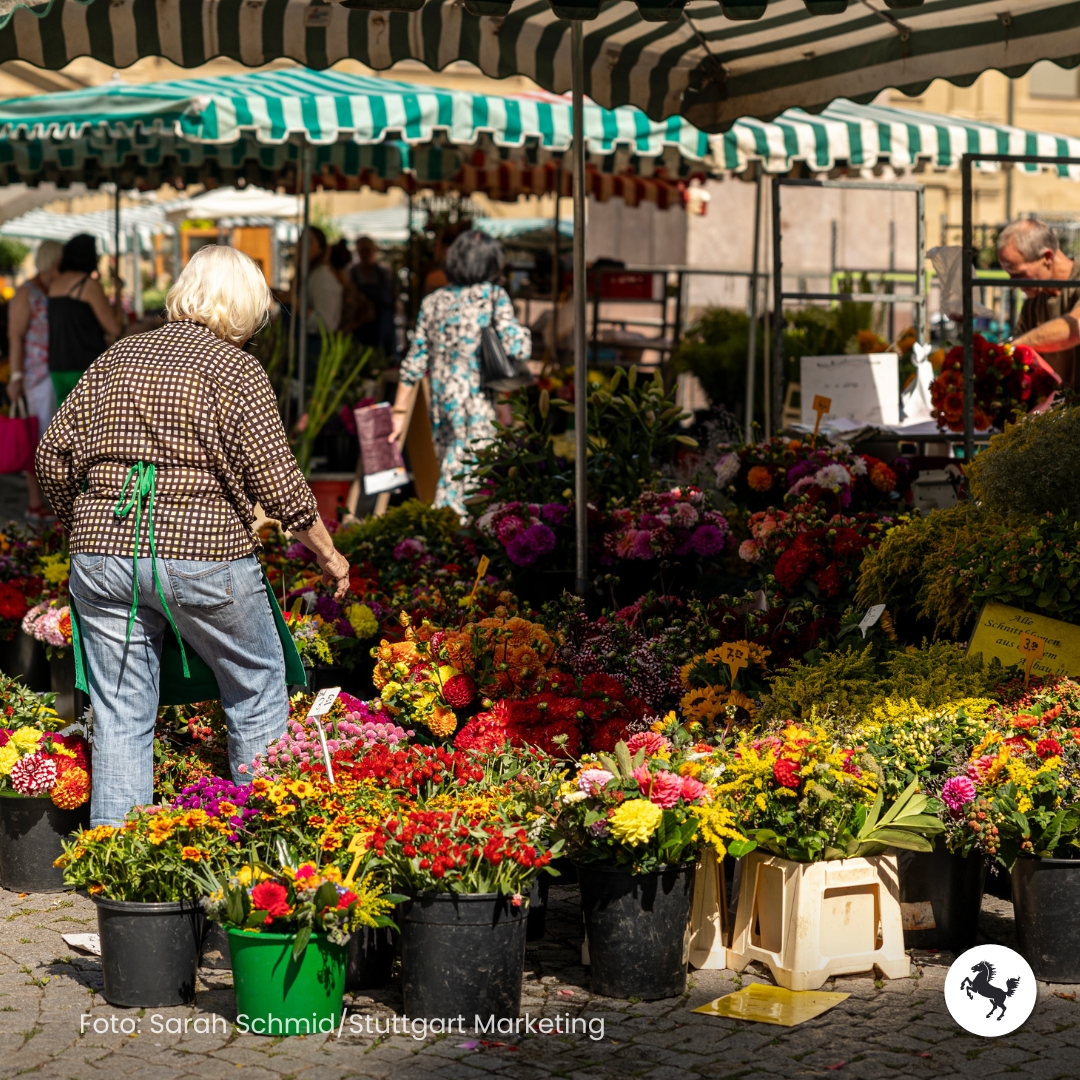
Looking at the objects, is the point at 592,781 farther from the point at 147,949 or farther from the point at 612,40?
the point at 612,40

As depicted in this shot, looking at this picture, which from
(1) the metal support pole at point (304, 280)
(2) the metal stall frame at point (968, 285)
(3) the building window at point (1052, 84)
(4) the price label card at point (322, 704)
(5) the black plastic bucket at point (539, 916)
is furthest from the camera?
(3) the building window at point (1052, 84)

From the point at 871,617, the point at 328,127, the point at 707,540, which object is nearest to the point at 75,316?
the point at 328,127

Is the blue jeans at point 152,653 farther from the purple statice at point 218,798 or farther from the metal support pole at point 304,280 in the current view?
the metal support pole at point 304,280

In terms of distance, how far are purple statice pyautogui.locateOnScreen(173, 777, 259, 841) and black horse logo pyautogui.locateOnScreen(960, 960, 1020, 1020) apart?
5.26 ft

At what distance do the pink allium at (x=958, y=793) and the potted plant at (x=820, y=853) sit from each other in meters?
0.04

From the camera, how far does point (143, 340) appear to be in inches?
138

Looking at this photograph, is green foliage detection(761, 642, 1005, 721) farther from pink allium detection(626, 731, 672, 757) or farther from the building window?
the building window

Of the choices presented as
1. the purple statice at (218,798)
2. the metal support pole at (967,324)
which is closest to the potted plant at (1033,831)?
the purple statice at (218,798)

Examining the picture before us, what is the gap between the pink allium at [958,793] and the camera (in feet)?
10.8

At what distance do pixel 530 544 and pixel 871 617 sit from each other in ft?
4.50

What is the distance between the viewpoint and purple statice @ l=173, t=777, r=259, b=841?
10.9ft

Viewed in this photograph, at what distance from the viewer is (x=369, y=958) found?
3305mm

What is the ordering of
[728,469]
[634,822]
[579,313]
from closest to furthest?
[634,822], [579,313], [728,469]

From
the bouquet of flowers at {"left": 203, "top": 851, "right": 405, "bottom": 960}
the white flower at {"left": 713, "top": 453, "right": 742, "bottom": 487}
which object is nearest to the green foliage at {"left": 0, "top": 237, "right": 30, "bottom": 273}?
the white flower at {"left": 713, "top": 453, "right": 742, "bottom": 487}
